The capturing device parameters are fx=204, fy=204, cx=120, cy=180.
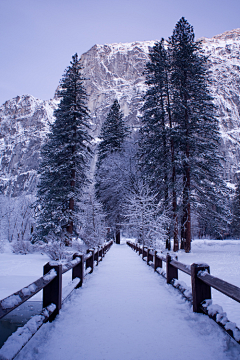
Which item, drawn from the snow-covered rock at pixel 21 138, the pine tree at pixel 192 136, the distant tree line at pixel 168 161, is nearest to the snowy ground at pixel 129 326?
the pine tree at pixel 192 136

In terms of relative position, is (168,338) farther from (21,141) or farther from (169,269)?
(21,141)

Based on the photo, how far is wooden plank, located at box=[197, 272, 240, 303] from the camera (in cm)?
227

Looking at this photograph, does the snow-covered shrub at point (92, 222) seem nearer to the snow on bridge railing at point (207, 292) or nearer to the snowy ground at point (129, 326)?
the snowy ground at point (129, 326)

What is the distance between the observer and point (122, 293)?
4.77 meters

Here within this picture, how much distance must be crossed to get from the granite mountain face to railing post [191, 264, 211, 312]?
11241 cm

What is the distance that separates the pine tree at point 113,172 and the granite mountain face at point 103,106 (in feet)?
302

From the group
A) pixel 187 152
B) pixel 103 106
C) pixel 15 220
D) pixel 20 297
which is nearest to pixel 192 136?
pixel 187 152

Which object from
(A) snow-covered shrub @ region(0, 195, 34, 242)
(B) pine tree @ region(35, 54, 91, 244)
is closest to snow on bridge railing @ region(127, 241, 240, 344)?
(B) pine tree @ region(35, 54, 91, 244)

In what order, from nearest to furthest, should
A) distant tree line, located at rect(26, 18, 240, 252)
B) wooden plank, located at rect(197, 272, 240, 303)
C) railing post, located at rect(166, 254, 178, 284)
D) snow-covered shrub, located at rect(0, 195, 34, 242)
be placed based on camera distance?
wooden plank, located at rect(197, 272, 240, 303)
railing post, located at rect(166, 254, 178, 284)
distant tree line, located at rect(26, 18, 240, 252)
snow-covered shrub, located at rect(0, 195, 34, 242)

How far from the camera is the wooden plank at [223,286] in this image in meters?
2.27

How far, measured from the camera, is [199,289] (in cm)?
335

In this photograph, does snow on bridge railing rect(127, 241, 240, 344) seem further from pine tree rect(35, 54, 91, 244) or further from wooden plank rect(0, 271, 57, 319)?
pine tree rect(35, 54, 91, 244)

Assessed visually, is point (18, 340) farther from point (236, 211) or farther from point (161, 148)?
point (236, 211)

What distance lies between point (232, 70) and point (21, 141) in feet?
558
